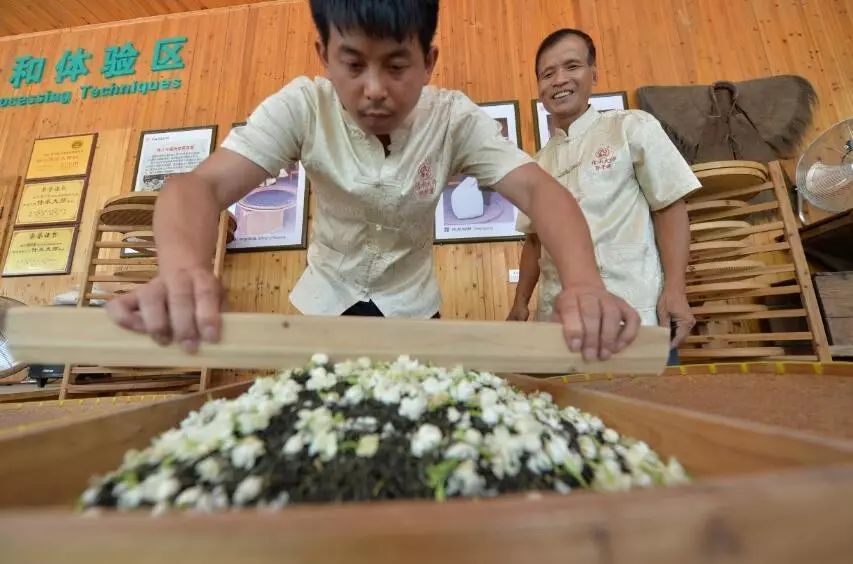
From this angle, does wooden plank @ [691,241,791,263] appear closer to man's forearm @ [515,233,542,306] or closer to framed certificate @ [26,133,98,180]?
man's forearm @ [515,233,542,306]

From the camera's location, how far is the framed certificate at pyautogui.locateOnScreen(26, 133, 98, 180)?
2.80 m

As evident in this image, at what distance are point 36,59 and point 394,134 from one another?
3.68 m

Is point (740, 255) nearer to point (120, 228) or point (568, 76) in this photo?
point (568, 76)

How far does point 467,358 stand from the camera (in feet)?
1.92

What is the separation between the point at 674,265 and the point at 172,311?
1148mm

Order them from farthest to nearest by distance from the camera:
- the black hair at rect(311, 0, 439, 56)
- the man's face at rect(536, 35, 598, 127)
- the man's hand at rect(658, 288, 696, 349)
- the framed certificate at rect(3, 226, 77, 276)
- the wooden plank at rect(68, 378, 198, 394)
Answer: the framed certificate at rect(3, 226, 77, 276) < the wooden plank at rect(68, 378, 198, 394) < the man's face at rect(536, 35, 598, 127) < the man's hand at rect(658, 288, 696, 349) < the black hair at rect(311, 0, 439, 56)

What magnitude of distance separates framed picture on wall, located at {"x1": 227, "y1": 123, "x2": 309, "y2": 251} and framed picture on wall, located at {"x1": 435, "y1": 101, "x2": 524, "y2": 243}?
0.78m

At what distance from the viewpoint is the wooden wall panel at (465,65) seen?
2416mm

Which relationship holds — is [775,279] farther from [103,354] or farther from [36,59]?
[36,59]

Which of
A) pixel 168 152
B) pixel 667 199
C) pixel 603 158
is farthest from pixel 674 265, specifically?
pixel 168 152

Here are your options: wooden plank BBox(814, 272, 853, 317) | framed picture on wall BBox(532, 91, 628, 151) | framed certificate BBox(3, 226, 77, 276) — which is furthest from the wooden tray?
framed certificate BBox(3, 226, 77, 276)

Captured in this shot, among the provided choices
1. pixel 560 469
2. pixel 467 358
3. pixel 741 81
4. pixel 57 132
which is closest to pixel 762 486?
pixel 560 469

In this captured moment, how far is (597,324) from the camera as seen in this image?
22.7 inches

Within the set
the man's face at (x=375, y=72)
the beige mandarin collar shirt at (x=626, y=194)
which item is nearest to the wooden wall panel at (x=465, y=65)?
the beige mandarin collar shirt at (x=626, y=194)
